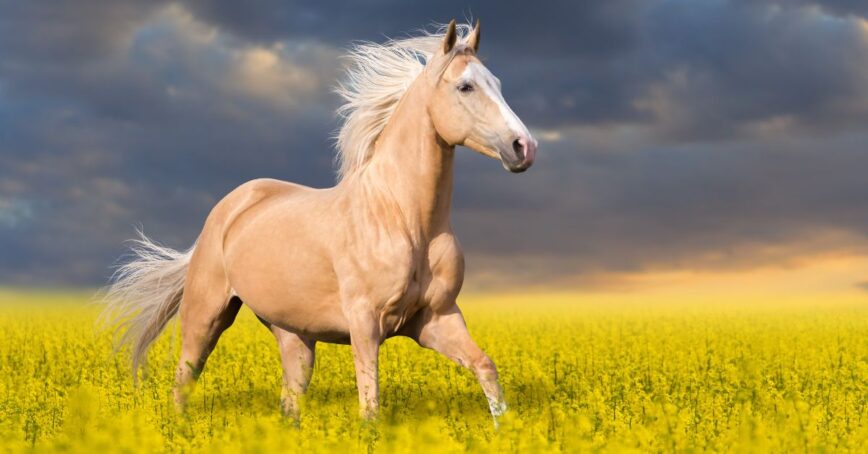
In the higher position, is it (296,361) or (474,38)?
(474,38)

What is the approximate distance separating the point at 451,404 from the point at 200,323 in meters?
2.41

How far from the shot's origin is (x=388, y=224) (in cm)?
676

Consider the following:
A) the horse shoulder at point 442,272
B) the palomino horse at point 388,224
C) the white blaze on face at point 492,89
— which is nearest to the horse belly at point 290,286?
the palomino horse at point 388,224

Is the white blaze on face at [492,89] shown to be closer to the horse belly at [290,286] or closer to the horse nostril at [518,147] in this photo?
the horse nostril at [518,147]

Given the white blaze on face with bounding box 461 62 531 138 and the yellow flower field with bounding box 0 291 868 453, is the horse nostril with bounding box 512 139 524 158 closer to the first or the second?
the white blaze on face with bounding box 461 62 531 138

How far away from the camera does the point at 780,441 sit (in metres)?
5.39

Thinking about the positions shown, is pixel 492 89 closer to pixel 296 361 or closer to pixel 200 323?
pixel 296 361

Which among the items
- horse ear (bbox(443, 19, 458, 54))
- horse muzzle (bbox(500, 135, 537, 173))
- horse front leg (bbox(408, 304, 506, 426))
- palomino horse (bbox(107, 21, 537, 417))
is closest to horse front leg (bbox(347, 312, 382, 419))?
palomino horse (bbox(107, 21, 537, 417))

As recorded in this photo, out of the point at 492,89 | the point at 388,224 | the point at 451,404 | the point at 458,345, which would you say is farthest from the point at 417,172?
the point at 451,404

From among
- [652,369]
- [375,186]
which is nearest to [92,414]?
[375,186]

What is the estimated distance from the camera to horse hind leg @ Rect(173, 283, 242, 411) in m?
8.49

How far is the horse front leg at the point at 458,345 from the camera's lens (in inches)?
263

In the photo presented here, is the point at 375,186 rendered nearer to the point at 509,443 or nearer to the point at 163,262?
the point at 509,443

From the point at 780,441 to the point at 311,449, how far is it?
267cm
